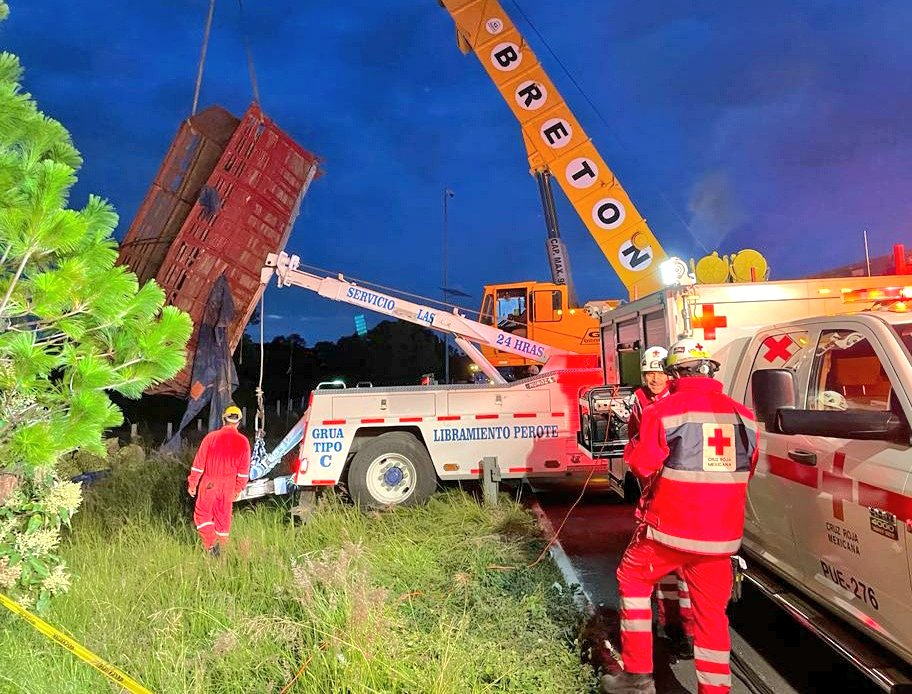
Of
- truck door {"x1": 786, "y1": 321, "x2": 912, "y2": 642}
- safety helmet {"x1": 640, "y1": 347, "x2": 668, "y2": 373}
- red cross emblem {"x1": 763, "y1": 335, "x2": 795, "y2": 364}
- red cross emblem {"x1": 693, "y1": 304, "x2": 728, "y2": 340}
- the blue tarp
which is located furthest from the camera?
the blue tarp

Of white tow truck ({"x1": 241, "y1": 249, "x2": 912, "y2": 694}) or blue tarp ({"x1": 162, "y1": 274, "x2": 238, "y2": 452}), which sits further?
blue tarp ({"x1": 162, "y1": 274, "x2": 238, "y2": 452})

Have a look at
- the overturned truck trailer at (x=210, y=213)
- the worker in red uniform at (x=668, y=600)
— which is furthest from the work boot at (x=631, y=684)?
the overturned truck trailer at (x=210, y=213)

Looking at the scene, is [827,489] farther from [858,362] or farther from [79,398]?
[79,398]

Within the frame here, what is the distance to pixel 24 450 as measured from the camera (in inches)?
98.0

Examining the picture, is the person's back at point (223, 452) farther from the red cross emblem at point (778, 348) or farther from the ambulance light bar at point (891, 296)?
the ambulance light bar at point (891, 296)

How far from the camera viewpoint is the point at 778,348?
4.11 metres

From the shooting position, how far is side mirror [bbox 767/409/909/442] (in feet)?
8.49

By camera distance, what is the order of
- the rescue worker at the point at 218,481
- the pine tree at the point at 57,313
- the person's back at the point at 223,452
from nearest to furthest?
1. the pine tree at the point at 57,313
2. the rescue worker at the point at 218,481
3. the person's back at the point at 223,452

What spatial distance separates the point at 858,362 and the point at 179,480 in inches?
293

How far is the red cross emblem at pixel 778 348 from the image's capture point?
13.1 ft

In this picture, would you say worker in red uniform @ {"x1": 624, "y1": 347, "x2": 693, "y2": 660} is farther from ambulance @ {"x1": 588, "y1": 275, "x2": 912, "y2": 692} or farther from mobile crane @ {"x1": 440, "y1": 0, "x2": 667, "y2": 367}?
mobile crane @ {"x1": 440, "y1": 0, "x2": 667, "y2": 367}

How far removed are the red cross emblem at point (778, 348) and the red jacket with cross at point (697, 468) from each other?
4.06 feet

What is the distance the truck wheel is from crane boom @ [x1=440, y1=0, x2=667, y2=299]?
15.3 ft

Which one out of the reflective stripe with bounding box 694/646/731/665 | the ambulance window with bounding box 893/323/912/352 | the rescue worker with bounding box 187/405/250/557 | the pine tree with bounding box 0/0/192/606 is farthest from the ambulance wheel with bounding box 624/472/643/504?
the pine tree with bounding box 0/0/192/606
